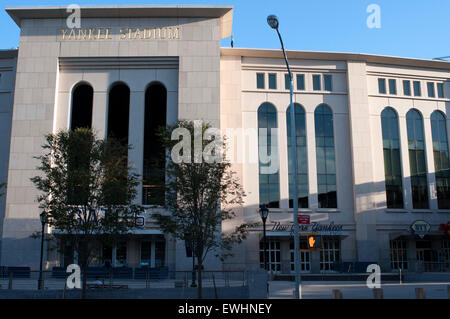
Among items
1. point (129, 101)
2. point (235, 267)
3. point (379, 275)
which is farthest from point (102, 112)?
point (379, 275)

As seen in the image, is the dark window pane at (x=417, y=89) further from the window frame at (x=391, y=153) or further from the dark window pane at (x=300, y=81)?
the dark window pane at (x=300, y=81)

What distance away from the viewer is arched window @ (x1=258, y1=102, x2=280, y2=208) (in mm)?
37625

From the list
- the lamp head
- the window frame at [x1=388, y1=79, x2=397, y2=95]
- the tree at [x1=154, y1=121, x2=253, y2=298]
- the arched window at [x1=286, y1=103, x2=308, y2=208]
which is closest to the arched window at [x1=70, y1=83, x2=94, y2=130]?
the arched window at [x1=286, y1=103, x2=308, y2=208]

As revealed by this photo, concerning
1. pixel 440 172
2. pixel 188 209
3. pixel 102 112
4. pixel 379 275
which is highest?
pixel 102 112

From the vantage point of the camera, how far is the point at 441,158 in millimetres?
41031

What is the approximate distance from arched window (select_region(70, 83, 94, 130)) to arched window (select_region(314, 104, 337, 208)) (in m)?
19.6

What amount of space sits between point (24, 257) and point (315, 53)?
94.5 ft

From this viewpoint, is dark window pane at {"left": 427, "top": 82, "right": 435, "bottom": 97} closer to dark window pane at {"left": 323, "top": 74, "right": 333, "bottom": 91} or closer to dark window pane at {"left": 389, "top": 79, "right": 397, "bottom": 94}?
dark window pane at {"left": 389, "top": 79, "right": 397, "bottom": 94}

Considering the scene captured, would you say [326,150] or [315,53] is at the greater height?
[315,53]

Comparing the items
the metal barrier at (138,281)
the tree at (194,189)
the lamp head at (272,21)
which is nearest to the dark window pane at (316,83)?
the tree at (194,189)

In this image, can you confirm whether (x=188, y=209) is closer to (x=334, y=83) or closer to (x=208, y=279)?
(x=208, y=279)

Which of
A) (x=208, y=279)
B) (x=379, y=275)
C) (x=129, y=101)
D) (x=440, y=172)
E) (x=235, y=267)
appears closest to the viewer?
(x=208, y=279)

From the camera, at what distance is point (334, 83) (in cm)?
4016

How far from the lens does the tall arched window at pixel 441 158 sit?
132 ft
